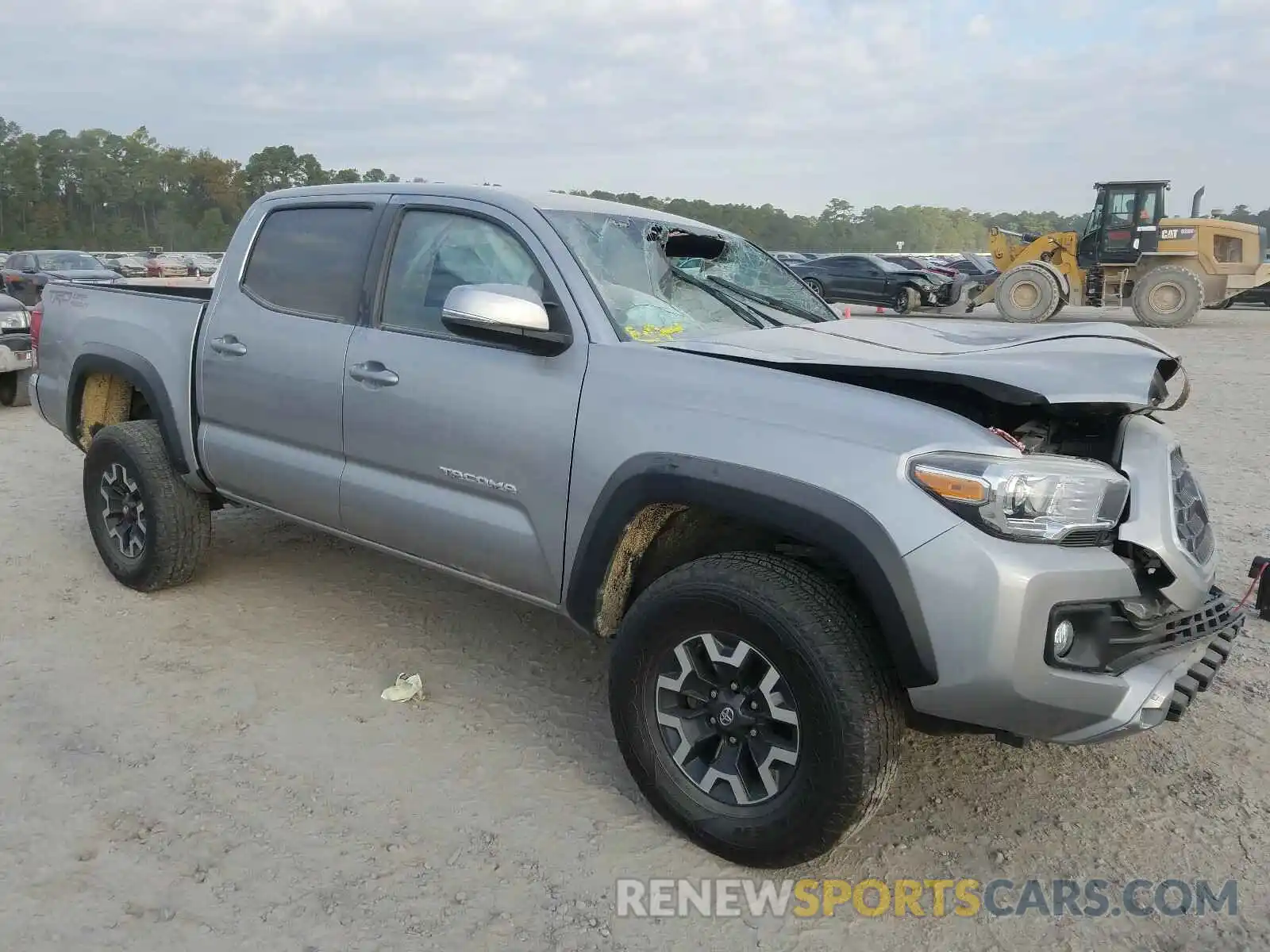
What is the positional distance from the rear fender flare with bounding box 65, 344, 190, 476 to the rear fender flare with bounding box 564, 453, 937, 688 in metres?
2.32

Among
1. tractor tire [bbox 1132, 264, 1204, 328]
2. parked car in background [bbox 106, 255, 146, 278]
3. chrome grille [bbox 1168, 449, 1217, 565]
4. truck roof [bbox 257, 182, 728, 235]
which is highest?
tractor tire [bbox 1132, 264, 1204, 328]

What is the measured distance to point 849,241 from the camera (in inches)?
3413

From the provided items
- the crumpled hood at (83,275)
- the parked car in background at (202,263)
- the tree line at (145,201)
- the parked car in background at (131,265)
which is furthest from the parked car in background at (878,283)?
the tree line at (145,201)

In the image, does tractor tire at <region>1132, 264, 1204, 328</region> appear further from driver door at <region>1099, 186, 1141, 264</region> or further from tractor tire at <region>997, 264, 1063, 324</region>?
tractor tire at <region>997, 264, 1063, 324</region>

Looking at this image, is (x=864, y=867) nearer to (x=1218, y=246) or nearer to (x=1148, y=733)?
(x=1148, y=733)

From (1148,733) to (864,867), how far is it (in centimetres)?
137

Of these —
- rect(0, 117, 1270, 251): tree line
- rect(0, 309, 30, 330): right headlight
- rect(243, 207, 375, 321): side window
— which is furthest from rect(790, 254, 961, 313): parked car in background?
rect(0, 117, 1270, 251): tree line

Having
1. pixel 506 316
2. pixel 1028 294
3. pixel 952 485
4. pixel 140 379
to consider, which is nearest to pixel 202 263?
pixel 1028 294

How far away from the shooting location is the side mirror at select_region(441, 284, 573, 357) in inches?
115

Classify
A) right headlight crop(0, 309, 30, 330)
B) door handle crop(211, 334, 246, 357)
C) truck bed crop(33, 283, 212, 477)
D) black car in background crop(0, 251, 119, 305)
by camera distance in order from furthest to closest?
black car in background crop(0, 251, 119, 305) → right headlight crop(0, 309, 30, 330) → truck bed crop(33, 283, 212, 477) → door handle crop(211, 334, 246, 357)

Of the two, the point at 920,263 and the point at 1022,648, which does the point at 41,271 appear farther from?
the point at 920,263

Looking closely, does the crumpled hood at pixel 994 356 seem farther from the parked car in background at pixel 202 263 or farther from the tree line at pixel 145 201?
the tree line at pixel 145 201

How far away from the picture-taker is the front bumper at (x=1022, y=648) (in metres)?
2.27

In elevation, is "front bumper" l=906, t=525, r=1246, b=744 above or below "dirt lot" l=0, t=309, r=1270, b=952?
above
